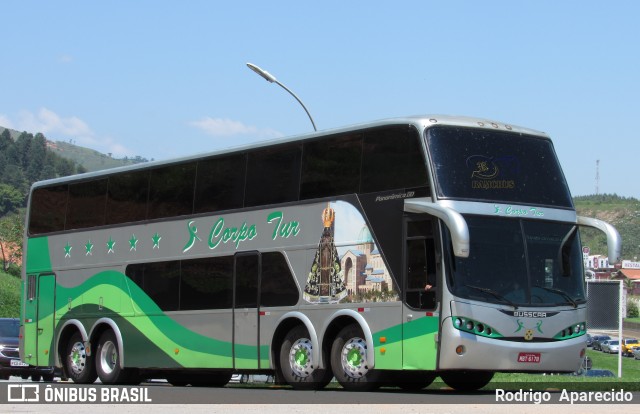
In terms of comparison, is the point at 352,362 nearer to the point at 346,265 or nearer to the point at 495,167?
the point at 346,265

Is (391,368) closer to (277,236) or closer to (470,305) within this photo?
(470,305)

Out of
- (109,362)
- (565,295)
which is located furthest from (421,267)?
(109,362)

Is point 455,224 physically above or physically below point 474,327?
above

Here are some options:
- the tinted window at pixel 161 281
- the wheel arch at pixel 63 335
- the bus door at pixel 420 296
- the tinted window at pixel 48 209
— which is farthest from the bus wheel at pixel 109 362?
the bus door at pixel 420 296

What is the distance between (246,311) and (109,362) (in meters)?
4.86

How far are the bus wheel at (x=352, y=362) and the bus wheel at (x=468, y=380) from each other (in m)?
1.45

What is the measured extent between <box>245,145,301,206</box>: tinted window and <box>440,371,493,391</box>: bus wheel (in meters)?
3.83

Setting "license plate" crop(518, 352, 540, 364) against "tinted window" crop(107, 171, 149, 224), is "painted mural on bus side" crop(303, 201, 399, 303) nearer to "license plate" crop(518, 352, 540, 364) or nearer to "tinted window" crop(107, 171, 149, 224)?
"license plate" crop(518, 352, 540, 364)

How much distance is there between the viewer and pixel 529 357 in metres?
17.7

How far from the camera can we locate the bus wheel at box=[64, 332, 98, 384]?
2495cm

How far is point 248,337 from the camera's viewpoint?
68.7 ft

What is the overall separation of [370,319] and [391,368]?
877 mm

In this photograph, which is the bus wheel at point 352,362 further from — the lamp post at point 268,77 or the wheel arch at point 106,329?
the lamp post at point 268,77
